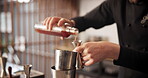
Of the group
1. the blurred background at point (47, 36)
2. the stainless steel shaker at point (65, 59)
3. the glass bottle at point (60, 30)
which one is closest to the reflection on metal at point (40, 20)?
the blurred background at point (47, 36)

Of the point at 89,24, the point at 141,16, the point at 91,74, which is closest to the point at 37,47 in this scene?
the point at 91,74

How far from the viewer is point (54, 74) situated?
84 centimetres

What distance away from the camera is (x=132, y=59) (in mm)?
1054

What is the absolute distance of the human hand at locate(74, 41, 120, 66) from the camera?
860 mm

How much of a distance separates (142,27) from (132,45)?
0.47 ft

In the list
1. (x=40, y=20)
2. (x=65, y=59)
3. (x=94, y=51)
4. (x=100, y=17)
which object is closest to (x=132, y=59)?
(x=94, y=51)

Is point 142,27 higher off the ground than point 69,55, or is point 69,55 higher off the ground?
point 142,27

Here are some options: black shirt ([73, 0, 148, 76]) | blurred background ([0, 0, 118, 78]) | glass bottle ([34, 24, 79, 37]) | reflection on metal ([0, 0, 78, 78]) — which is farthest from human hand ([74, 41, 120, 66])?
reflection on metal ([0, 0, 78, 78])

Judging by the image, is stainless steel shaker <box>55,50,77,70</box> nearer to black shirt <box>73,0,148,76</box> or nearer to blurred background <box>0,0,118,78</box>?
black shirt <box>73,0,148,76</box>

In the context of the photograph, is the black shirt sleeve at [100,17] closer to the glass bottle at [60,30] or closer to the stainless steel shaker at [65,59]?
the glass bottle at [60,30]

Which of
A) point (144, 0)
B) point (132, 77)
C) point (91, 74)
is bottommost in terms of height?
point (91, 74)

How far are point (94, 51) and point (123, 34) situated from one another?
655 millimetres

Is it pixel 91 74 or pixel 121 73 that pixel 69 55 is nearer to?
pixel 121 73

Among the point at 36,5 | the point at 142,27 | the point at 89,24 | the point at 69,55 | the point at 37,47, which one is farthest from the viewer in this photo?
the point at 37,47
